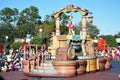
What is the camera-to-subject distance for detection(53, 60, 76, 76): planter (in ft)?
50.0

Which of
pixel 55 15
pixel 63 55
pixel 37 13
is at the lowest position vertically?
pixel 63 55

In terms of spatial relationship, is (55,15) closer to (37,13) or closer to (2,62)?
(2,62)

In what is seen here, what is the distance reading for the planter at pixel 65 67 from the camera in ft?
50.0

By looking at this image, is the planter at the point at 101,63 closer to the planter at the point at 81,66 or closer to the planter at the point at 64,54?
the planter at the point at 81,66

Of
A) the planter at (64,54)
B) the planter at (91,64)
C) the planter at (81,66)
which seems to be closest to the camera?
the planter at (64,54)

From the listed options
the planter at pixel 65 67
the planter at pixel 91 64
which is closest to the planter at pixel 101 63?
the planter at pixel 91 64

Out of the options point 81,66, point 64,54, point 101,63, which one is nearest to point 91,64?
point 81,66

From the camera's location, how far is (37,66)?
53.9ft

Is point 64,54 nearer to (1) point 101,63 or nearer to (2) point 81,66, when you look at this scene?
(2) point 81,66

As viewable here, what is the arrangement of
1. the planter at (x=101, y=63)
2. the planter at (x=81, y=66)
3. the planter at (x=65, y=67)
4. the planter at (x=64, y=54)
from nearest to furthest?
the planter at (x=65, y=67) → the planter at (x=64, y=54) → the planter at (x=81, y=66) → the planter at (x=101, y=63)

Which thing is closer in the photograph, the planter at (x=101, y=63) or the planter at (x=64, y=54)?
the planter at (x=64, y=54)

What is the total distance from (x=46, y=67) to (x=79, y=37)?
17.8 feet

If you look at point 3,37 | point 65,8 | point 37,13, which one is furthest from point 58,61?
point 37,13

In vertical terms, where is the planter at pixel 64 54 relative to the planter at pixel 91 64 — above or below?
above
